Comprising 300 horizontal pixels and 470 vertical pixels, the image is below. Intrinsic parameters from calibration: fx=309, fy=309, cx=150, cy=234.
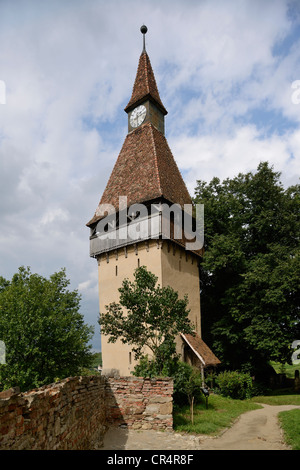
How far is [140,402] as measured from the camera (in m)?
9.73

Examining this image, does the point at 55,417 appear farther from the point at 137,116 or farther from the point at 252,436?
the point at 137,116

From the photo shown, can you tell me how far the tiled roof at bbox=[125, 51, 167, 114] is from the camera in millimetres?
24328

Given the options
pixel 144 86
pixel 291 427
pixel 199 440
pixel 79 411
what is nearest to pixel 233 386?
pixel 291 427

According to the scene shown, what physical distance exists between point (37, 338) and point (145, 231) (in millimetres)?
7934

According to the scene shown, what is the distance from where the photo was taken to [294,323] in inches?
735

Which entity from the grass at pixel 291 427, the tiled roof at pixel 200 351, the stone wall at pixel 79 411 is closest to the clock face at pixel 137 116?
the tiled roof at pixel 200 351

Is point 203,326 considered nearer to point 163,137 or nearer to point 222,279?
point 222,279

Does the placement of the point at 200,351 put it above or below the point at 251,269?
below

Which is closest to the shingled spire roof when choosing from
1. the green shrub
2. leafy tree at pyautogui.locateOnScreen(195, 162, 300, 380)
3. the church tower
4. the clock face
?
the church tower

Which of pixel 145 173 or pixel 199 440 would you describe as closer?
pixel 199 440

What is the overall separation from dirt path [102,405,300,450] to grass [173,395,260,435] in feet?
1.51

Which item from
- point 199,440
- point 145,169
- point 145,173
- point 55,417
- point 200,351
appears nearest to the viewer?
point 55,417

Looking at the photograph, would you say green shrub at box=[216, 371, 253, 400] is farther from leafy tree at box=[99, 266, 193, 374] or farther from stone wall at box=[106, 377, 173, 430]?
stone wall at box=[106, 377, 173, 430]

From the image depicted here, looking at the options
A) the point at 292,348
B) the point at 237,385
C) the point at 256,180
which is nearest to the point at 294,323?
the point at 292,348
